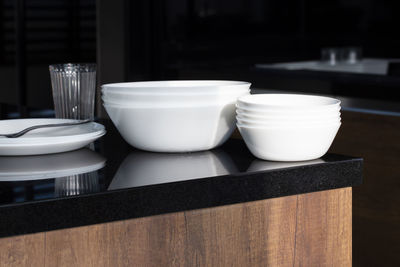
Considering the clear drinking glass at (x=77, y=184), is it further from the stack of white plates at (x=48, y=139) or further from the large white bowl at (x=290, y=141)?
the large white bowl at (x=290, y=141)

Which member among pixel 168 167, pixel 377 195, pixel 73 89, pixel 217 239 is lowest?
pixel 377 195

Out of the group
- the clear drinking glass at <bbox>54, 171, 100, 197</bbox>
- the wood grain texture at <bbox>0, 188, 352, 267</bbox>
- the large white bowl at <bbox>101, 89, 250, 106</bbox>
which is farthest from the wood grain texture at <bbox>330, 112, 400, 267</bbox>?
the clear drinking glass at <bbox>54, 171, 100, 197</bbox>

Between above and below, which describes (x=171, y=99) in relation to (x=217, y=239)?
above

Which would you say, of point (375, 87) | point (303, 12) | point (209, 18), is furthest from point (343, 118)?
point (303, 12)

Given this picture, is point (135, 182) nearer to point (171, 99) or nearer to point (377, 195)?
point (171, 99)

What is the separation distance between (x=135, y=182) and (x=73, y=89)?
15.8 inches

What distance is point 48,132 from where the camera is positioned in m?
1.25

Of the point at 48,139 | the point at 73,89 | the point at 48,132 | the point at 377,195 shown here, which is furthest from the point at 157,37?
the point at 48,139

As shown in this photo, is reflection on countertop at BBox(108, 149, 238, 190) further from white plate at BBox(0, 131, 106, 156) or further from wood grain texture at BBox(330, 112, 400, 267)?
wood grain texture at BBox(330, 112, 400, 267)

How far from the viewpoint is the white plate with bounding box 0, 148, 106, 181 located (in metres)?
1.05

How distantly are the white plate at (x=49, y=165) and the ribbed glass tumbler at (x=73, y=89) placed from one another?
0.17 metres

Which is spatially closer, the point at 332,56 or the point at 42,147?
the point at 42,147

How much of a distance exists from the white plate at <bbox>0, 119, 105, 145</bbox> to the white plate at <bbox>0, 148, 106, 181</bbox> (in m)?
0.03

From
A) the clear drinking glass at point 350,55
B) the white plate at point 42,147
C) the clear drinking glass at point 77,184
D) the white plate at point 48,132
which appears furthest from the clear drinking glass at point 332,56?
the clear drinking glass at point 77,184
